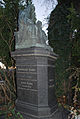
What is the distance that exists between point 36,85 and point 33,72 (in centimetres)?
33

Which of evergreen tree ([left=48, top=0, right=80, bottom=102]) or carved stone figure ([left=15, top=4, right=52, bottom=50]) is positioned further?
evergreen tree ([left=48, top=0, right=80, bottom=102])

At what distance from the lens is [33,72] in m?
2.73

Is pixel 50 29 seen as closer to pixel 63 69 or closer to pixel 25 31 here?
pixel 63 69

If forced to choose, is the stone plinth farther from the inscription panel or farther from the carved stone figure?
the carved stone figure

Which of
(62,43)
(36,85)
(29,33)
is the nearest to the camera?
(36,85)

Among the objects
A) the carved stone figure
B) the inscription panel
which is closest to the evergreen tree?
→ the carved stone figure

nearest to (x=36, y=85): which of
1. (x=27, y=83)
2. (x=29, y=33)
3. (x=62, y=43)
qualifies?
(x=27, y=83)

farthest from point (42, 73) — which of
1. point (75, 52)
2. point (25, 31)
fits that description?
point (75, 52)

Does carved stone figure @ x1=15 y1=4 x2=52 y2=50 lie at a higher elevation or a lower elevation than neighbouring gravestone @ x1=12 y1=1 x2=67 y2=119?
higher

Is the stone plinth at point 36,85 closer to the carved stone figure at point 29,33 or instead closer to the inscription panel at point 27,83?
the inscription panel at point 27,83


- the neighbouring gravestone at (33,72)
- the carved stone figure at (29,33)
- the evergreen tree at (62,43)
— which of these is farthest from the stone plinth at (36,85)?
the evergreen tree at (62,43)

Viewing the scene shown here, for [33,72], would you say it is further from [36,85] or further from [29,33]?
[29,33]

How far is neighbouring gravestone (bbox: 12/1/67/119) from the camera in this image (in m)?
2.66

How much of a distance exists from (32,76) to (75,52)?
2193 millimetres
